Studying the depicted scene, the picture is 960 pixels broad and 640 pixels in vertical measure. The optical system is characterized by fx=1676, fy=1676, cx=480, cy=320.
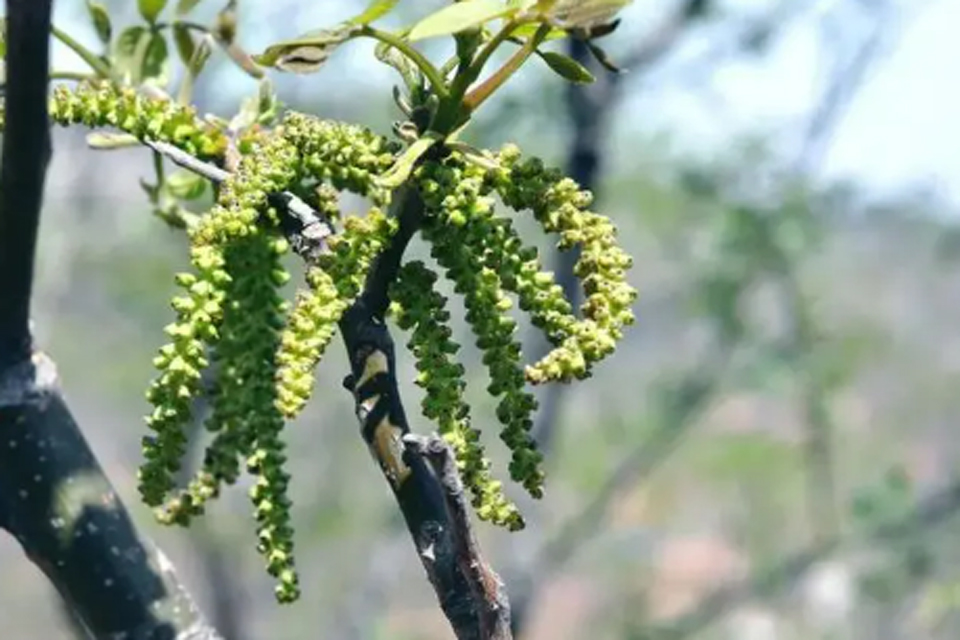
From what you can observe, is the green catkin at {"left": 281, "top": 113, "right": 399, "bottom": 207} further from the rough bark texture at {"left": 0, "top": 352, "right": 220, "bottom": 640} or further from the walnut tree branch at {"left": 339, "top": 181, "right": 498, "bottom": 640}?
the rough bark texture at {"left": 0, "top": 352, "right": 220, "bottom": 640}

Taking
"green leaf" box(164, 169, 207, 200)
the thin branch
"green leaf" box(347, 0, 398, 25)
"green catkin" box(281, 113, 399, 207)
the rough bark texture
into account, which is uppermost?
"green leaf" box(347, 0, 398, 25)

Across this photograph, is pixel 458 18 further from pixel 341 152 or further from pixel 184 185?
pixel 184 185

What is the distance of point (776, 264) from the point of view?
6379 millimetres

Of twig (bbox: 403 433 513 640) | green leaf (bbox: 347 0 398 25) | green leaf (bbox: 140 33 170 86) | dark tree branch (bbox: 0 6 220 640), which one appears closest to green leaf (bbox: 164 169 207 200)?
green leaf (bbox: 140 33 170 86)

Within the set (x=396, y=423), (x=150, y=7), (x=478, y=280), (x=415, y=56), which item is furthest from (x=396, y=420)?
(x=150, y=7)

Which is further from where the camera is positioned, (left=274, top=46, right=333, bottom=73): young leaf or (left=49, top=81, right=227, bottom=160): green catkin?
(left=49, top=81, right=227, bottom=160): green catkin

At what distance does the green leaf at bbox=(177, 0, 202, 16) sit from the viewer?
1.32m

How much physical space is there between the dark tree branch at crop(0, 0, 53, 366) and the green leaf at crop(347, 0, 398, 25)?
0.18m

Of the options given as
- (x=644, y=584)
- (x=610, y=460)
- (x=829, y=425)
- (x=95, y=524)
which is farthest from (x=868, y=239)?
(x=95, y=524)

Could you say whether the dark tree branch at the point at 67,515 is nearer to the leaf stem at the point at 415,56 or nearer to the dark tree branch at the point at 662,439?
the leaf stem at the point at 415,56

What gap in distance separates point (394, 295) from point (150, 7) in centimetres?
45

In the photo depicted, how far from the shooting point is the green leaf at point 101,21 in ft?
4.32

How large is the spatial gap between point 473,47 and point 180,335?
23 cm

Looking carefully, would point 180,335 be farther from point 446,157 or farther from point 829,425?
point 829,425
